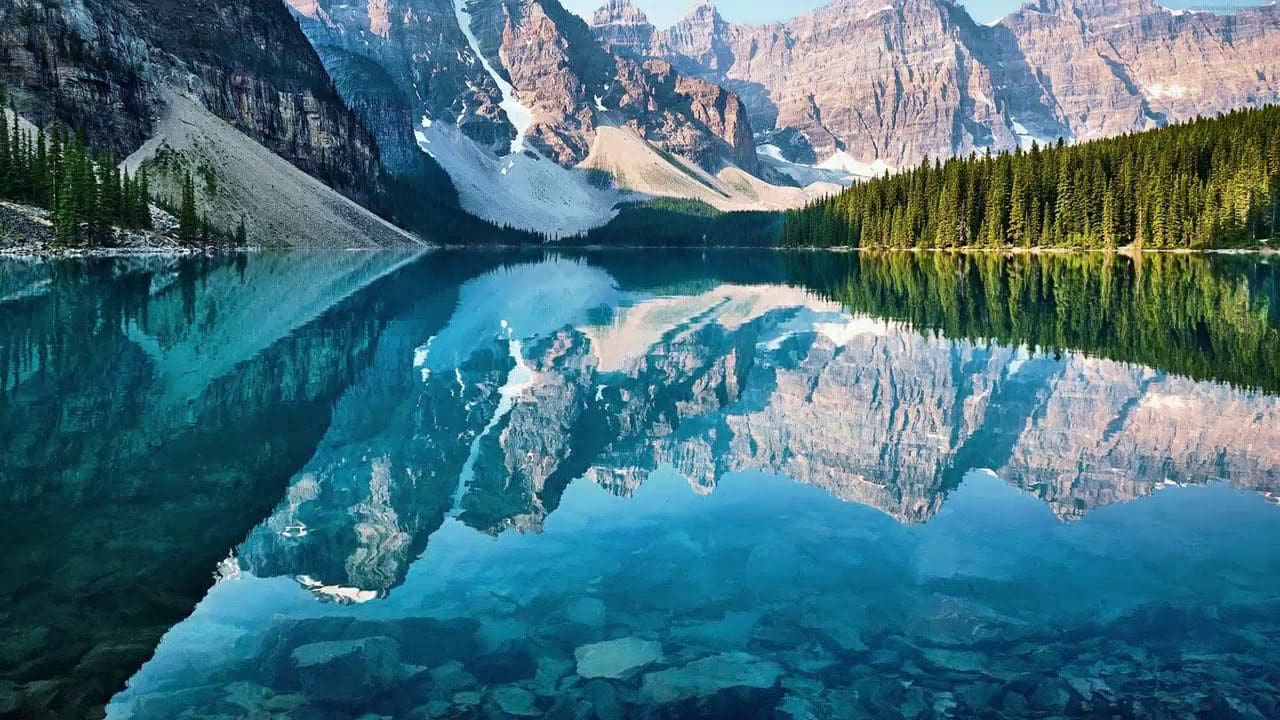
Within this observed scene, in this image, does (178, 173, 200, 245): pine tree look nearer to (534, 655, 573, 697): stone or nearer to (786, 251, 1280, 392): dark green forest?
(786, 251, 1280, 392): dark green forest

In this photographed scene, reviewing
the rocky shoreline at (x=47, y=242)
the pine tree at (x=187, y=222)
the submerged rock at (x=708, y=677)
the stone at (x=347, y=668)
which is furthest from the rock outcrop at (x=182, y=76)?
the submerged rock at (x=708, y=677)

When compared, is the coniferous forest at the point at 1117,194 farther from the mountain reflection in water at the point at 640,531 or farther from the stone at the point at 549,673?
the stone at the point at 549,673

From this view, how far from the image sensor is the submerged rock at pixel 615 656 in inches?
276

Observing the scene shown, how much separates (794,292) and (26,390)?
137 feet

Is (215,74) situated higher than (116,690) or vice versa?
(215,74)

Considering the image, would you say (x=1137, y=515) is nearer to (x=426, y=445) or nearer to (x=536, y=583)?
(x=536, y=583)

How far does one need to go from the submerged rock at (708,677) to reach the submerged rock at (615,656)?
250 millimetres

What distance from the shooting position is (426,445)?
15.0m

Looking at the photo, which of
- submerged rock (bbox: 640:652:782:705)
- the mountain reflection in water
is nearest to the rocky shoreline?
the mountain reflection in water

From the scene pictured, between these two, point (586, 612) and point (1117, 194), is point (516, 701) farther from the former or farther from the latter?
point (1117, 194)

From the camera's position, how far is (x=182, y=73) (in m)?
141

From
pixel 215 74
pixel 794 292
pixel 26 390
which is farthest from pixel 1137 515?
pixel 215 74

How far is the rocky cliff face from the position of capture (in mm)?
111625

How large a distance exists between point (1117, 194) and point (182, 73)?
14400 centimetres
